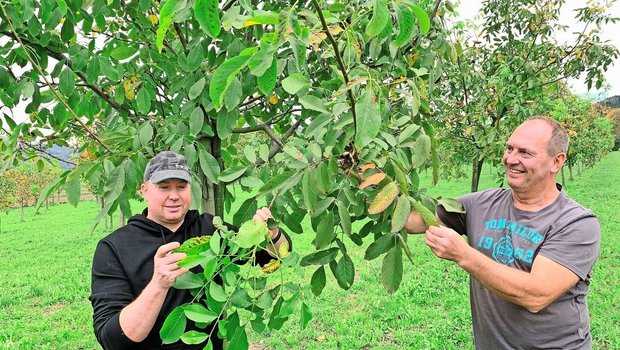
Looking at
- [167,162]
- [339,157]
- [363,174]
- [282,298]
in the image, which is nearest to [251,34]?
[167,162]

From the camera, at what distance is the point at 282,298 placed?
1.29 metres

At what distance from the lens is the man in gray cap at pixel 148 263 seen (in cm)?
151

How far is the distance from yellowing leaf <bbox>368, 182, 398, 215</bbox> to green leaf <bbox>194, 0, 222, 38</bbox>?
65cm

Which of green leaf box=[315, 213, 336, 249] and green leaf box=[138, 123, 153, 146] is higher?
green leaf box=[138, 123, 153, 146]

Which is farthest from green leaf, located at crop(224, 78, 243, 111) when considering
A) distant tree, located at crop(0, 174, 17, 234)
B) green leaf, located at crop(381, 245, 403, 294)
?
distant tree, located at crop(0, 174, 17, 234)

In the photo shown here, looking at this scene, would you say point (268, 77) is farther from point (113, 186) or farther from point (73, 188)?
point (73, 188)

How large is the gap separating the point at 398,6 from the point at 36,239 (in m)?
17.1

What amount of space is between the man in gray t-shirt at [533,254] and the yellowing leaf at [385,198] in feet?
1.81

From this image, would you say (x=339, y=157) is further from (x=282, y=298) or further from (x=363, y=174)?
(x=282, y=298)

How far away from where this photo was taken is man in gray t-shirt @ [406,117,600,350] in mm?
1821

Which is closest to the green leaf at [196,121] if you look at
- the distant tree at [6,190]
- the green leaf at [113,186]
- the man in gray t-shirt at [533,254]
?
the green leaf at [113,186]

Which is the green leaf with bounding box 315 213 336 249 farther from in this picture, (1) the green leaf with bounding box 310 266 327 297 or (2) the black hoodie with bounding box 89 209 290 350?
(2) the black hoodie with bounding box 89 209 290 350

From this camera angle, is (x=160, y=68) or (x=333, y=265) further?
(x=160, y=68)

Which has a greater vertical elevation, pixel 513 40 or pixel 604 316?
pixel 513 40
